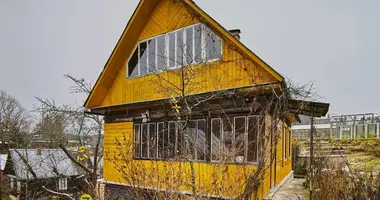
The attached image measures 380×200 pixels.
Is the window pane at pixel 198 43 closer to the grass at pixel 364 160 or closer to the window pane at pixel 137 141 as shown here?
the window pane at pixel 137 141

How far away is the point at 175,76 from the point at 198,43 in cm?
137

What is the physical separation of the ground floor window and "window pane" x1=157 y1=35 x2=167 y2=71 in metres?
2.09

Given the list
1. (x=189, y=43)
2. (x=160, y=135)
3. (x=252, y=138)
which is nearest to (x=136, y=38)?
(x=189, y=43)

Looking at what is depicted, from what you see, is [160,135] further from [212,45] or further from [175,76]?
[212,45]

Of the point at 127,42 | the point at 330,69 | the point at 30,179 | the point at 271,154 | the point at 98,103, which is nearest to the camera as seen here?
the point at 271,154

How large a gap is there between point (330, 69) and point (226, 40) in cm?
1317

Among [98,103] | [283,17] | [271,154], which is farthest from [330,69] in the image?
[271,154]

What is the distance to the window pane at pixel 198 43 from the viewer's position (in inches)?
397

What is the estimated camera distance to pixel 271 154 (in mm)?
5559

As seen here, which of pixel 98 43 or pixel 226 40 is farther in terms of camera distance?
pixel 98 43

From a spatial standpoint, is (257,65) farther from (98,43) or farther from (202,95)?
(98,43)

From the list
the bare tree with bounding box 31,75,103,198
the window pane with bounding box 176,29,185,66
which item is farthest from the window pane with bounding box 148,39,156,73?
the bare tree with bounding box 31,75,103,198

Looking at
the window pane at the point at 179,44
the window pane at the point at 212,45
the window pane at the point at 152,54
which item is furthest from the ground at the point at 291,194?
the window pane at the point at 152,54

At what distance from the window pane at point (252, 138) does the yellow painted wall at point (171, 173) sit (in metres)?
0.30
